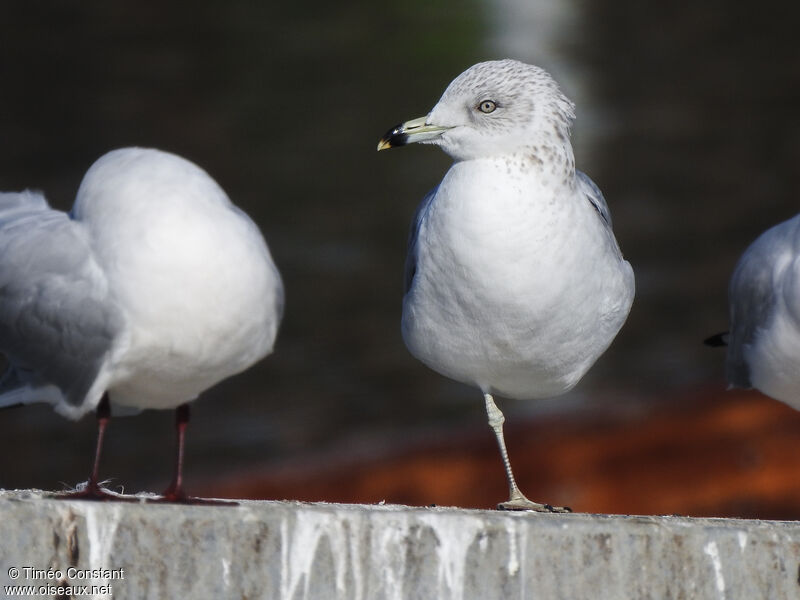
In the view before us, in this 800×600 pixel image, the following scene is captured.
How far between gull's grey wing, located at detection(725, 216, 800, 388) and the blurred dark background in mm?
1988

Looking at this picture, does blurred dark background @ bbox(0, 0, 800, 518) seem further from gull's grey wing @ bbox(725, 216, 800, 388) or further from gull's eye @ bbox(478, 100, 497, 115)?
gull's eye @ bbox(478, 100, 497, 115)

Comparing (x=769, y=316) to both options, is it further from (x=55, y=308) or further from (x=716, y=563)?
(x=55, y=308)

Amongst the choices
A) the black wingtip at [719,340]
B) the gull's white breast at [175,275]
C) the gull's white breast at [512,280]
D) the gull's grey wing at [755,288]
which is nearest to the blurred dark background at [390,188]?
the black wingtip at [719,340]

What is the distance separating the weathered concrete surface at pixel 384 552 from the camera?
2.88 metres

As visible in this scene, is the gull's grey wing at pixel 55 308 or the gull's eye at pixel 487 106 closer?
the gull's grey wing at pixel 55 308

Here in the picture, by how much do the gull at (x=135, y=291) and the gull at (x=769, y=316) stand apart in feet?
4.78

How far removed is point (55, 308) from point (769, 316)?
1991mm

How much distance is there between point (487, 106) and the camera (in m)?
3.53

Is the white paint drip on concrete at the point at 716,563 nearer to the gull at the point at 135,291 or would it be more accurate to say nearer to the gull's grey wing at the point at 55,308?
the gull at the point at 135,291

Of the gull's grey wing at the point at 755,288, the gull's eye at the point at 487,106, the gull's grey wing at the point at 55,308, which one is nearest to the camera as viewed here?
the gull's grey wing at the point at 55,308

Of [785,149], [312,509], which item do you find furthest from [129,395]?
[785,149]

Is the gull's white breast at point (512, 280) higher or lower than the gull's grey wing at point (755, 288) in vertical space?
lower

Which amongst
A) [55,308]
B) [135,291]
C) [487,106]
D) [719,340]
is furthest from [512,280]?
[719,340]

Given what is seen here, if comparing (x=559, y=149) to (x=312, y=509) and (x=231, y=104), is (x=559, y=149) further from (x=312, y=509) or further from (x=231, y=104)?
(x=231, y=104)
